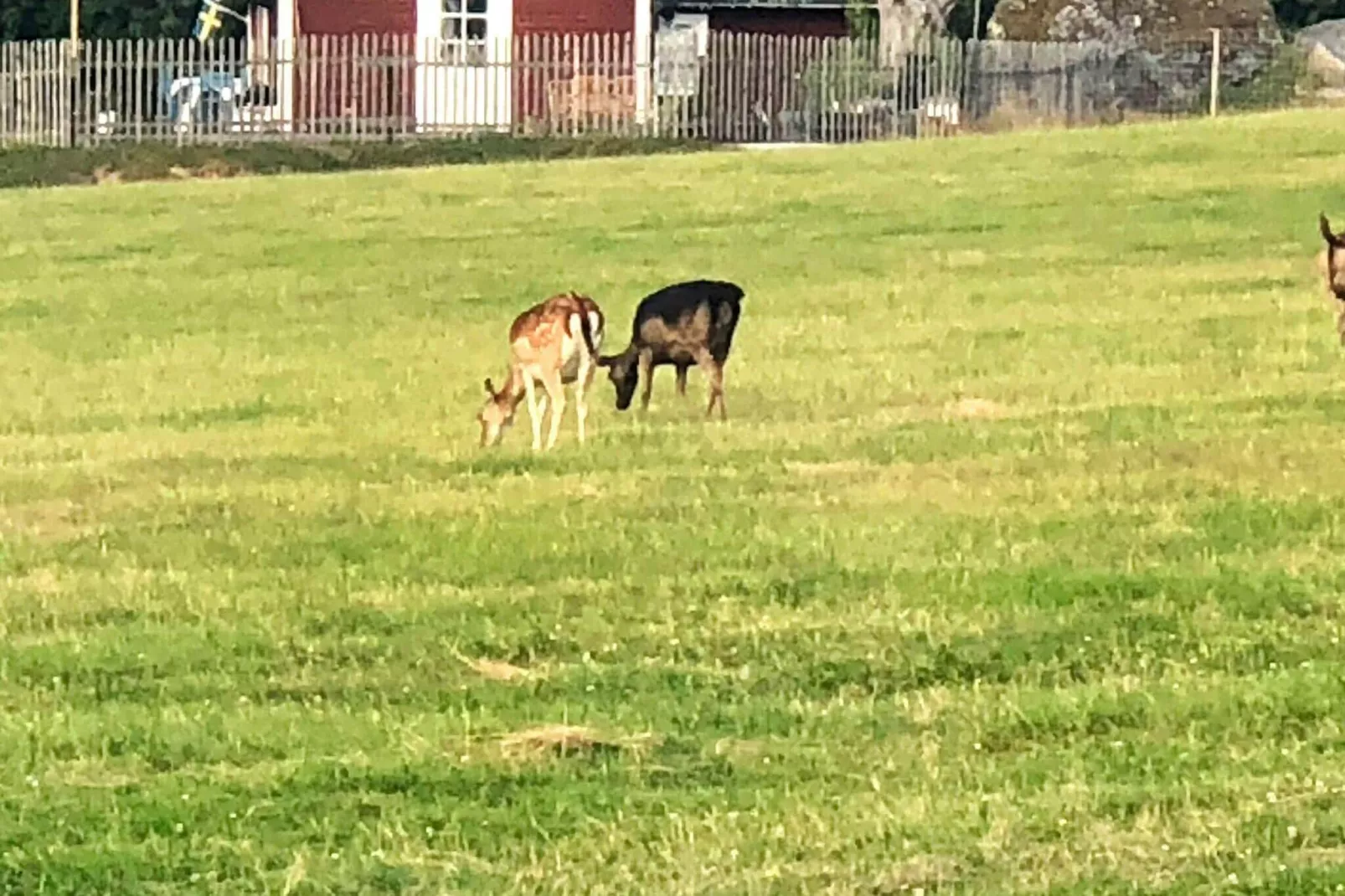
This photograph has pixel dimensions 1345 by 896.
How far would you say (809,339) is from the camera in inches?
828

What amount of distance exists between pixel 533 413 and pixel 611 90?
27160 millimetres

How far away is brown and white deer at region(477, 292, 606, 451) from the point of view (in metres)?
15.9

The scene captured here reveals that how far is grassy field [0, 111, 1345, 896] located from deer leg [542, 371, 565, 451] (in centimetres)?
25

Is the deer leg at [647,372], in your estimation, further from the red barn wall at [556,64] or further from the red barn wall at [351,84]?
the red barn wall at [556,64]

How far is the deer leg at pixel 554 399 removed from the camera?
15.9 meters

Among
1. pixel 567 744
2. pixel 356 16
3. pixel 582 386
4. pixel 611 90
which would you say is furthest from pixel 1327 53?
pixel 567 744

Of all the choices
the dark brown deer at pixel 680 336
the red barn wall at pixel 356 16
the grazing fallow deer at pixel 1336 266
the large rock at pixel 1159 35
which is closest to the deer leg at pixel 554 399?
the dark brown deer at pixel 680 336

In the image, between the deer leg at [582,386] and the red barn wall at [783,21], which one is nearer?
the deer leg at [582,386]

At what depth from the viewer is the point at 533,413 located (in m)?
16.0

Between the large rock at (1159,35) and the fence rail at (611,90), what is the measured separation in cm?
5

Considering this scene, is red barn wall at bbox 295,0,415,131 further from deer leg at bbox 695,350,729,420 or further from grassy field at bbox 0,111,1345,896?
deer leg at bbox 695,350,729,420

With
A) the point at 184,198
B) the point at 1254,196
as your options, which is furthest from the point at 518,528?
the point at 184,198

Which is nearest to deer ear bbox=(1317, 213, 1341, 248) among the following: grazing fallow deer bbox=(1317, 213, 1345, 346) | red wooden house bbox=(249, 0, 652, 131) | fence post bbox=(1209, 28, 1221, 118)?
grazing fallow deer bbox=(1317, 213, 1345, 346)

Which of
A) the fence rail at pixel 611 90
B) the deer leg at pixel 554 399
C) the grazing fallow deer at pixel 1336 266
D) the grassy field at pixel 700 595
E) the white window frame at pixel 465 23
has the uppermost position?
the white window frame at pixel 465 23
